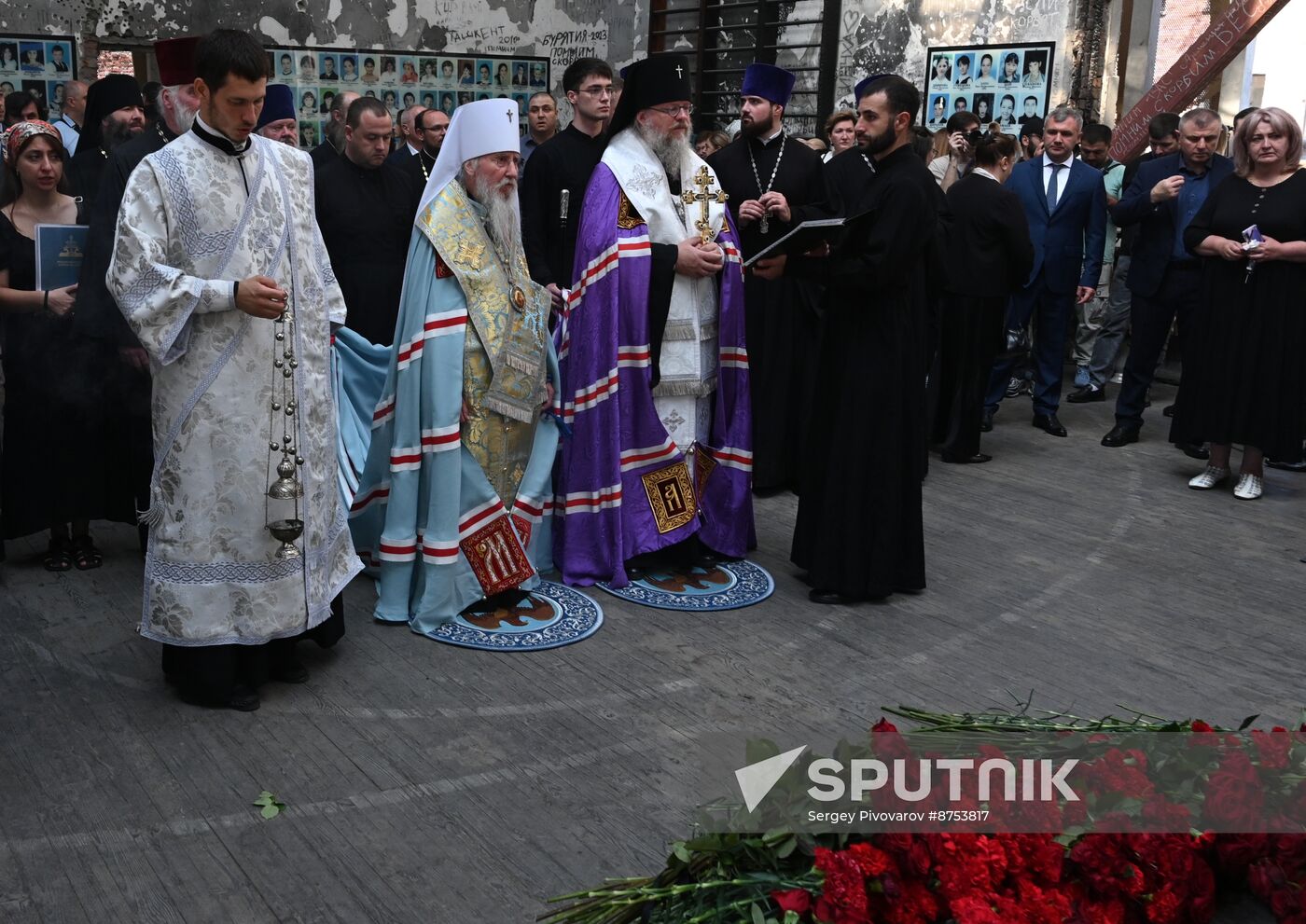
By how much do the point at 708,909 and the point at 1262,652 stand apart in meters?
3.36

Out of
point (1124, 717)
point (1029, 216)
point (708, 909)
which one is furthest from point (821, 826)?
point (1029, 216)

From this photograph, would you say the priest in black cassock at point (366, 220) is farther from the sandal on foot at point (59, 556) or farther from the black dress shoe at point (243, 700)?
the black dress shoe at point (243, 700)

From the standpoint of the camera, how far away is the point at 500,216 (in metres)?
4.74

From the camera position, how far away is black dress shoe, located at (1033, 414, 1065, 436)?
8.48 m

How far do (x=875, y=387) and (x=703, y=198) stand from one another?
3.48 feet

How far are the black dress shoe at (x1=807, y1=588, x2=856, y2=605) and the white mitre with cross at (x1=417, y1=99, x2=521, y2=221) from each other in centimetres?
211

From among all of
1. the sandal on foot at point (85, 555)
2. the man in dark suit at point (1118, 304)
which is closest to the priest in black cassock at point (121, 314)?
the sandal on foot at point (85, 555)

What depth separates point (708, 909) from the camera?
222 centimetres

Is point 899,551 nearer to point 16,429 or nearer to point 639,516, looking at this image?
point 639,516

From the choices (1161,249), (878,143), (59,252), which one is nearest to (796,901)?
(878,143)

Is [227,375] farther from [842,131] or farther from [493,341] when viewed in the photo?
[842,131]

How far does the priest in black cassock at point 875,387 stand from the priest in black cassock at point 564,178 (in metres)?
1.51

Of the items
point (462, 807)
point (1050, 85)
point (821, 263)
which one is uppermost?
point (1050, 85)

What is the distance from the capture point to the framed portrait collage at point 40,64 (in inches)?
448
